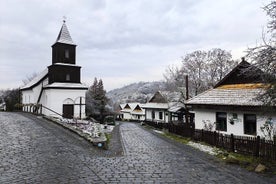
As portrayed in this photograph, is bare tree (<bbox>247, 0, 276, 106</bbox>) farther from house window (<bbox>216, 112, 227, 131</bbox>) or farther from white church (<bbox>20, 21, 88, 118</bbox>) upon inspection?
white church (<bbox>20, 21, 88, 118</bbox>)

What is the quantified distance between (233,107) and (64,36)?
89.2ft

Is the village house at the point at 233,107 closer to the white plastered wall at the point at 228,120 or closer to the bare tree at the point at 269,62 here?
the white plastered wall at the point at 228,120

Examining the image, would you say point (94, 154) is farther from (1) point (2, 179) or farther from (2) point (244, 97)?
(2) point (244, 97)

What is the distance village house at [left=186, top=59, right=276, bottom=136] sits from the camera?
1634cm

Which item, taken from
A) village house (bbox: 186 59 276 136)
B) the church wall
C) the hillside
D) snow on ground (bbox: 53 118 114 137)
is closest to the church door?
the church wall

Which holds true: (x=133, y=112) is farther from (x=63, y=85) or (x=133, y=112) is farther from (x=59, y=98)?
(x=59, y=98)

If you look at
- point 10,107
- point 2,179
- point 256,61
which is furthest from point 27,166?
point 10,107

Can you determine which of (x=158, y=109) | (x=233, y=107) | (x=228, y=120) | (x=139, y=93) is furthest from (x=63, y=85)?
(x=139, y=93)

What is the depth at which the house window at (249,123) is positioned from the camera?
54.5ft

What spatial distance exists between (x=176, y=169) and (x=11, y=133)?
443 inches

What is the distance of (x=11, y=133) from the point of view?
15438 mm

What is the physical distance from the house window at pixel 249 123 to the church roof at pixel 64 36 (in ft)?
88.1

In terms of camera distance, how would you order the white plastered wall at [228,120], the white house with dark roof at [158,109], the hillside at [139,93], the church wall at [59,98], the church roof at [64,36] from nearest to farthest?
the white plastered wall at [228,120], the church wall at [59,98], the church roof at [64,36], the hillside at [139,93], the white house with dark roof at [158,109]

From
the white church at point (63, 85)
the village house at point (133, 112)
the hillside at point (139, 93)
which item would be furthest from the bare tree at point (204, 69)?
the village house at point (133, 112)
